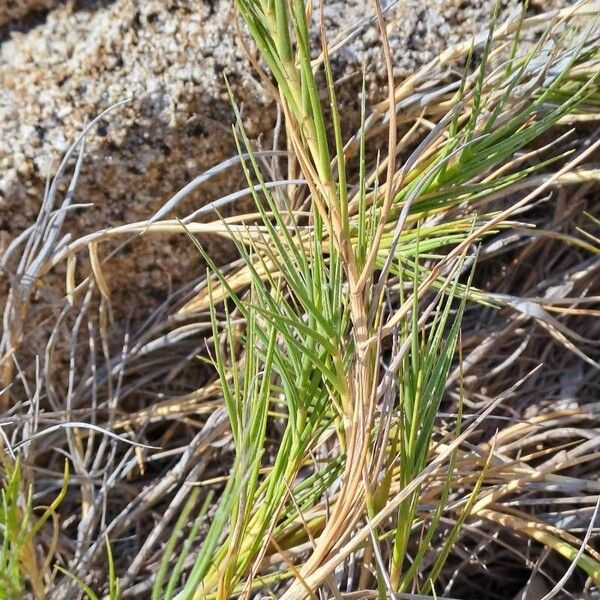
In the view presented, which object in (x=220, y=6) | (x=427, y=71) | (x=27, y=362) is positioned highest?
(x=220, y=6)

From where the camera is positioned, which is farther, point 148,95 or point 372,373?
point 148,95

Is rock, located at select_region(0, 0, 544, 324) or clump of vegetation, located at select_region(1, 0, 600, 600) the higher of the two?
rock, located at select_region(0, 0, 544, 324)

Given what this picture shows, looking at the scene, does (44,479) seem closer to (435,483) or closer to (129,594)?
(129,594)

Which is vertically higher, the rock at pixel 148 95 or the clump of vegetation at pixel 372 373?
the rock at pixel 148 95

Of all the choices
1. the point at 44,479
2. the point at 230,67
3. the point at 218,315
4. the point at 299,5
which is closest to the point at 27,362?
the point at 44,479

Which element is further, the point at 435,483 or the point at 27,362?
the point at 27,362

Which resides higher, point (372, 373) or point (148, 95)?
point (148, 95)

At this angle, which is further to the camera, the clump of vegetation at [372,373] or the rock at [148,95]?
the rock at [148,95]

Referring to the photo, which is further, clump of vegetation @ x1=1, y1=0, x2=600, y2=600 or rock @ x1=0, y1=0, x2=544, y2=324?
rock @ x1=0, y1=0, x2=544, y2=324
